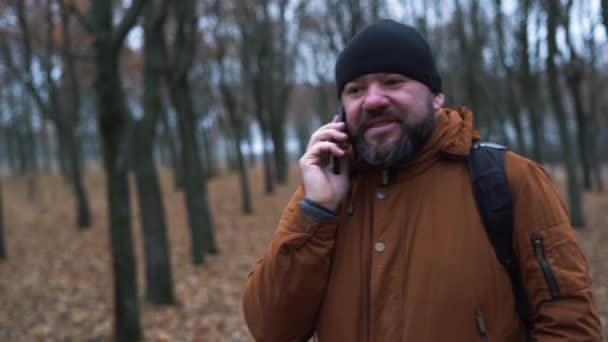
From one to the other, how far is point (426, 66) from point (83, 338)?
20.3 feet

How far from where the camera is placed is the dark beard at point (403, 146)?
1.76 m

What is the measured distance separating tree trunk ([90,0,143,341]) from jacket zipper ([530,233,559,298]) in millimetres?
4784

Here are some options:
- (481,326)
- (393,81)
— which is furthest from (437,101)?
(481,326)

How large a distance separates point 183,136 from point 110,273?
11.1ft

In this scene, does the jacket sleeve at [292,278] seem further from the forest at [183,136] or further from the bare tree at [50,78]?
the bare tree at [50,78]

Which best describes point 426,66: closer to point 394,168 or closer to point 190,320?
point 394,168

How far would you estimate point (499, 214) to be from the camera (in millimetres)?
1619

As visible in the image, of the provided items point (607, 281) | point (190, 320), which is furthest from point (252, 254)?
point (607, 281)

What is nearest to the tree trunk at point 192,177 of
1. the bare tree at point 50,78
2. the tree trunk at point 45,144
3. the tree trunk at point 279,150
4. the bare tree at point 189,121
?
the bare tree at point 189,121

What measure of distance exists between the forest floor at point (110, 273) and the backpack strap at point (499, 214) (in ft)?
16.2

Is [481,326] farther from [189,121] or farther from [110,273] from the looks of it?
[110,273]

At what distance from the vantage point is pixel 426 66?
72.2 inches

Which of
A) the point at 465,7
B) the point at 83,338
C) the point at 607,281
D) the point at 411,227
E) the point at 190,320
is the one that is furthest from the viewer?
the point at 465,7

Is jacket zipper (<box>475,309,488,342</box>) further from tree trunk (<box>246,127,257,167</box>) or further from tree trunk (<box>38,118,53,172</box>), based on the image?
tree trunk (<box>38,118,53,172</box>)
